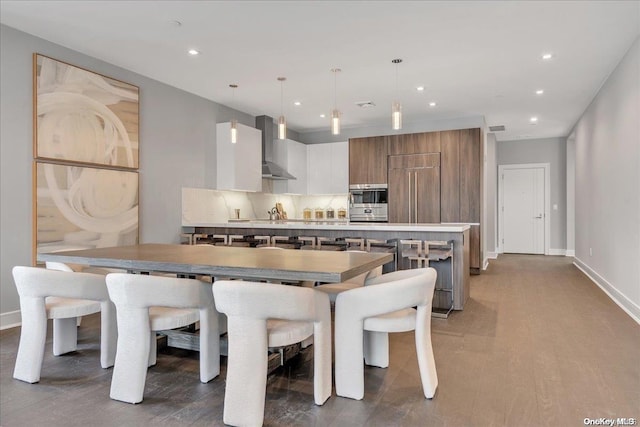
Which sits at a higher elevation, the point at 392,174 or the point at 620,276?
the point at 392,174

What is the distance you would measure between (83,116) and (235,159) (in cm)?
227

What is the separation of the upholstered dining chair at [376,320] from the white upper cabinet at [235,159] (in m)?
4.35

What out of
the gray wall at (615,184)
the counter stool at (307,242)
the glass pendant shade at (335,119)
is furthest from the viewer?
the counter stool at (307,242)

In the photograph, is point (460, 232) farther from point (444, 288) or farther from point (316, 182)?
point (316, 182)

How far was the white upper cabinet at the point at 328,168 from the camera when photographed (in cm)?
780

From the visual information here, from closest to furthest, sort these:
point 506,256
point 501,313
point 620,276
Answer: point 501,313
point 620,276
point 506,256

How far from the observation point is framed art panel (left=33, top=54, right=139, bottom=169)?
12.8 feet

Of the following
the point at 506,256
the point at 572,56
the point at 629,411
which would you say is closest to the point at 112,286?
the point at 629,411

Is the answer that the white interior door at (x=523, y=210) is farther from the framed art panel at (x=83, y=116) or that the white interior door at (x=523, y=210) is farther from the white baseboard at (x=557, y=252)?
the framed art panel at (x=83, y=116)

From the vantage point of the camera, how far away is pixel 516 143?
9688mm

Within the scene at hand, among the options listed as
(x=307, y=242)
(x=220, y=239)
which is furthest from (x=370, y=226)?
(x=220, y=239)

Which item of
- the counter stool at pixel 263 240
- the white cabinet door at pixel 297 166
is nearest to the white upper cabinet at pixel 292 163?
the white cabinet door at pixel 297 166

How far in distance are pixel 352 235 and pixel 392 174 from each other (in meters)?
2.94

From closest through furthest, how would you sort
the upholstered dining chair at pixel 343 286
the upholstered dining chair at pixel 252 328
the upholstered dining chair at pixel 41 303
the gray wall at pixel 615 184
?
the upholstered dining chair at pixel 252 328 → the upholstered dining chair at pixel 41 303 → the upholstered dining chair at pixel 343 286 → the gray wall at pixel 615 184
